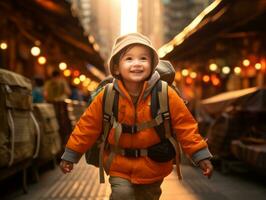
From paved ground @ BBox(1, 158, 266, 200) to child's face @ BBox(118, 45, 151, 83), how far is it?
8.41 feet

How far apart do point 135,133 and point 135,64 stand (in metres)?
0.56

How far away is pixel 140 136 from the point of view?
3.62m

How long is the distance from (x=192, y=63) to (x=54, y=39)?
23.7 ft

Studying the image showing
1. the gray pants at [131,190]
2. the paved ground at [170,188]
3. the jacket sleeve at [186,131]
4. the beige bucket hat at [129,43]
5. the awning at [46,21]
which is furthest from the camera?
the awning at [46,21]

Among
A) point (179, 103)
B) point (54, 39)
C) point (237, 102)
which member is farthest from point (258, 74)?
point (179, 103)

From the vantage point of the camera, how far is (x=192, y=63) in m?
22.6

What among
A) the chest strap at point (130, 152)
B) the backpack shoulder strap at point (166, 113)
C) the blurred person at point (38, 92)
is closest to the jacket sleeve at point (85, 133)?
the chest strap at point (130, 152)

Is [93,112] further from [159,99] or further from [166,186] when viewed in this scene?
[166,186]

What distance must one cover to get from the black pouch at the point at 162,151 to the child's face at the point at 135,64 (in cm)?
55

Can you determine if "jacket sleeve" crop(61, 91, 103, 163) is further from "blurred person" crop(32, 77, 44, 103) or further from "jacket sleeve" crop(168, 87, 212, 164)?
"blurred person" crop(32, 77, 44, 103)

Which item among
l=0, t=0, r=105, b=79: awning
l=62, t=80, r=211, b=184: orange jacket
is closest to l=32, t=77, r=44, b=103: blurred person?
l=0, t=0, r=105, b=79: awning

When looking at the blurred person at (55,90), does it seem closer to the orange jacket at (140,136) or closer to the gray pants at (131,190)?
the orange jacket at (140,136)

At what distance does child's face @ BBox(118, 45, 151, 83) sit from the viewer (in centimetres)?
370

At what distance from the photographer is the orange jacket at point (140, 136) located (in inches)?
142
